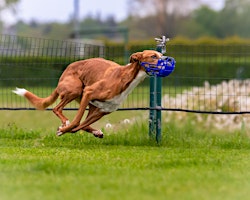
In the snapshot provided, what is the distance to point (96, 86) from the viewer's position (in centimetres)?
1023

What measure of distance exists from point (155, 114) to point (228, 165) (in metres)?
2.88

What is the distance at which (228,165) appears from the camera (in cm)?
904

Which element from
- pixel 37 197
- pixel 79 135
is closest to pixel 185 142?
pixel 79 135

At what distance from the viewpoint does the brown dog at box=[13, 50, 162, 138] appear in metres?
10.1

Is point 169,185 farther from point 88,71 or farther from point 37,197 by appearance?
point 88,71

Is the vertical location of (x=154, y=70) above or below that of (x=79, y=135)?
above

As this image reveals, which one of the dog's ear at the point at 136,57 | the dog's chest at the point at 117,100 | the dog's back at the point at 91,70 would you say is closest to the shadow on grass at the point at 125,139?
the dog's chest at the point at 117,100

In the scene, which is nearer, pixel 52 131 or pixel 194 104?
pixel 52 131

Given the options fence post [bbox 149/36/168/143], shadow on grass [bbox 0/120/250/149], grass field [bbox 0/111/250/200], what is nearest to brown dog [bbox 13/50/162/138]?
grass field [bbox 0/111/250/200]

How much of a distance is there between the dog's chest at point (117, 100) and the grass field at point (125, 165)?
0.63 metres

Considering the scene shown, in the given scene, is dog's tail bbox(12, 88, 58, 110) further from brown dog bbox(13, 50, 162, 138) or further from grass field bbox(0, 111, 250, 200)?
grass field bbox(0, 111, 250, 200)

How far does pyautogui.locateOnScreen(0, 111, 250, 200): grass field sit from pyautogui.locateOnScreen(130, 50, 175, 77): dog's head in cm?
113

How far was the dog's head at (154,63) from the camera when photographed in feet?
32.2

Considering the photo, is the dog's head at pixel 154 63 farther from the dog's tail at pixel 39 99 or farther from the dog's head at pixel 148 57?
the dog's tail at pixel 39 99
